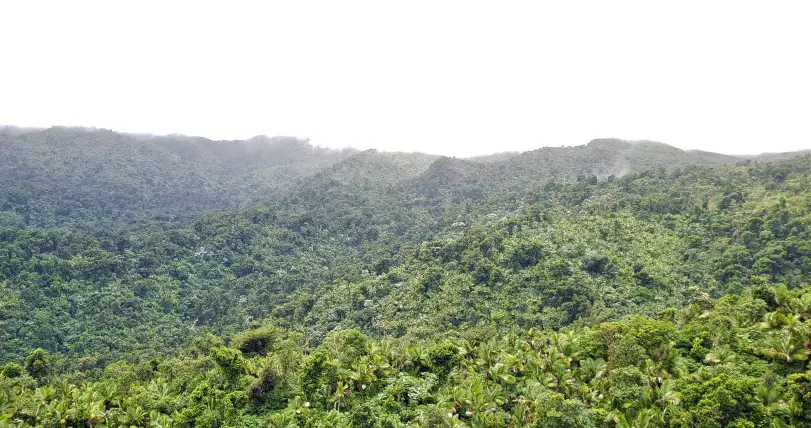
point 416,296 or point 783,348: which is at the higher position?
point 783,348

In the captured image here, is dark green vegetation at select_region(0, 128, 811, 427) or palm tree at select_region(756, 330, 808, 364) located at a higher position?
palm tree at select_region(756, 330, 808, 364)

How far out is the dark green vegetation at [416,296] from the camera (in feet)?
101

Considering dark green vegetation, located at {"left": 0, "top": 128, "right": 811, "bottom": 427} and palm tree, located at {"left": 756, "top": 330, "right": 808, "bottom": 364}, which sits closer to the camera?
palm tree, located at {"left": 756, "top": 330, "right": 808, "bottom": 364}

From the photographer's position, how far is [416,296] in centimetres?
7219

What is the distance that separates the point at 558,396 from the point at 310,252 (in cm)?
10044

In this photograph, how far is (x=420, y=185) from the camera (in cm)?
16900

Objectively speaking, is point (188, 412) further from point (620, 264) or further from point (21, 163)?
point (21, 163)

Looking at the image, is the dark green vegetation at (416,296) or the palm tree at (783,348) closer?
the palm tree at (783,348)

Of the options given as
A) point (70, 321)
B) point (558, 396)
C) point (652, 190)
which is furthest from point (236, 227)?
point (558, 396)

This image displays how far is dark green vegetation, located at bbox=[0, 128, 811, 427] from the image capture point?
101 feet

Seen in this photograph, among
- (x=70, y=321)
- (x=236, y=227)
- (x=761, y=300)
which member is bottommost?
(x=70, y=321)

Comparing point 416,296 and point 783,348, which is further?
point 416,296

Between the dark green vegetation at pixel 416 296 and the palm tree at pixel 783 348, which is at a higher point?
the palm tree at pixel 783 348

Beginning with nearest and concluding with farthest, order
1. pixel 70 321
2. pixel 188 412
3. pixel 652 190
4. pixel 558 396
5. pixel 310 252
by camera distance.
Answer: pixel 558 396, pixel 188 412, pixel 70 321, pixel 652 190, pixel 310 252
